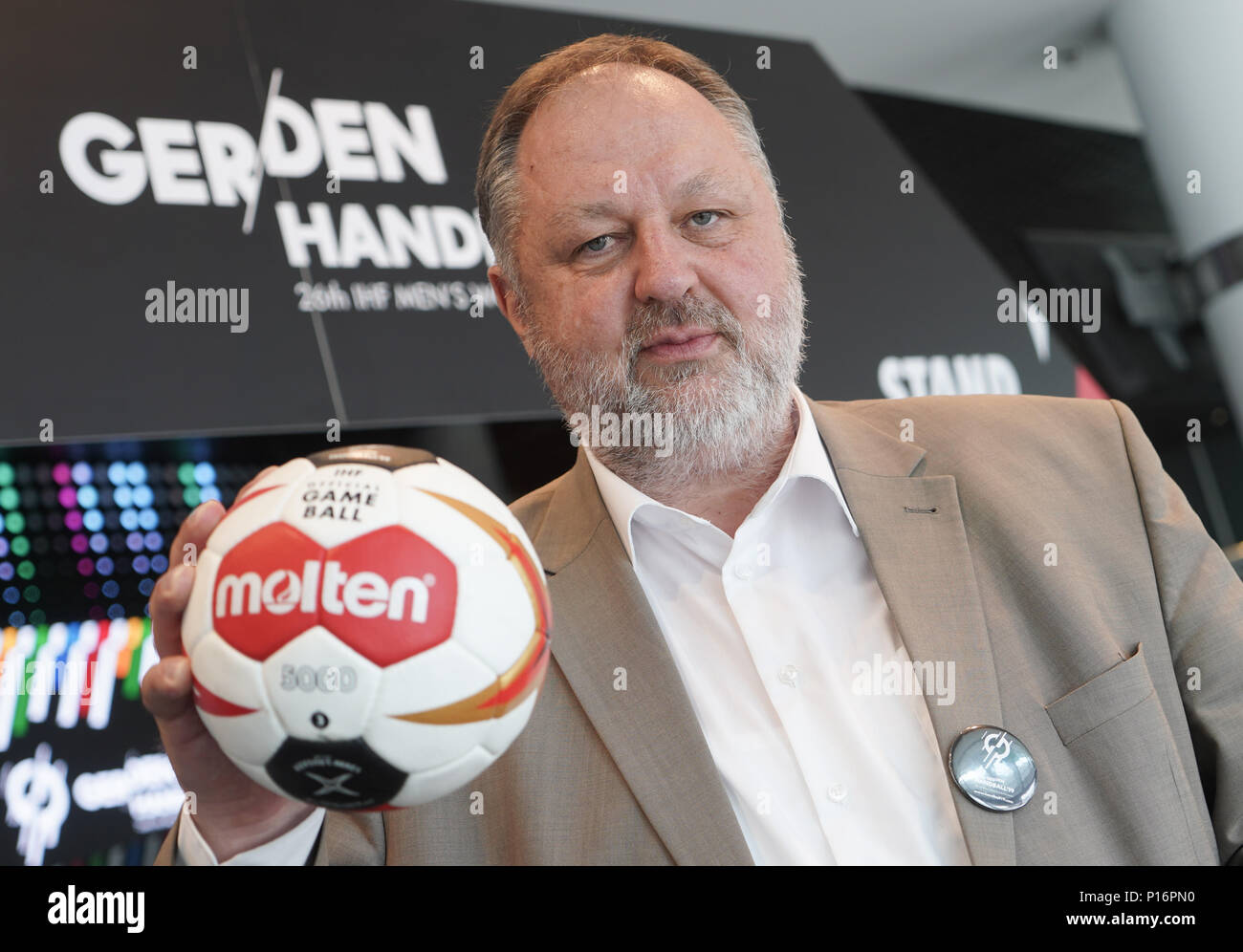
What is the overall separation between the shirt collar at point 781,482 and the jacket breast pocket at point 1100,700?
330 millimetres

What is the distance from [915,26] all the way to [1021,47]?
493 mm

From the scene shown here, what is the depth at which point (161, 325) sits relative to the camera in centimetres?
231

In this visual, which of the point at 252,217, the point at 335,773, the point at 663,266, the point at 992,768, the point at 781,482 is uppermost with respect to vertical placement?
the point at 252,217

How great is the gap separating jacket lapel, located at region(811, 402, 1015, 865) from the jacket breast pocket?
0.08 m

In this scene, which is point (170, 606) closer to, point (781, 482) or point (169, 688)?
point (169, 688)

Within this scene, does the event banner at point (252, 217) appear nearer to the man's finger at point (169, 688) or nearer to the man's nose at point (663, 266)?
the man's nose at point (663, 266)

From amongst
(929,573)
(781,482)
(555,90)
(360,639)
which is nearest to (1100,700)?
(929,573)

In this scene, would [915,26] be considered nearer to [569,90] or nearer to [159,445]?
[569,90]

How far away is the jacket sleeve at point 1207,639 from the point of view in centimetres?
129

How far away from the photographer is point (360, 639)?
92 centimetres

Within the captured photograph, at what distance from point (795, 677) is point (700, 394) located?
0.40 m

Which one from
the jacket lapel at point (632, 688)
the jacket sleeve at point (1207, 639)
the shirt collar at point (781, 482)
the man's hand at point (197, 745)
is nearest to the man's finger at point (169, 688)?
the man's hand at point (197, 745)
